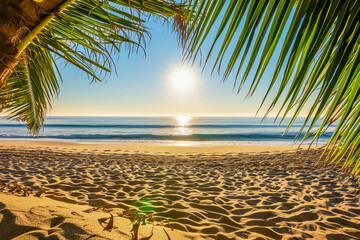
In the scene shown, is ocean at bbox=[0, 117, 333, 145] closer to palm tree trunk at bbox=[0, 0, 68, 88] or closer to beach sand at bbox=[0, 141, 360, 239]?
beach sand at bbox=[0, 141, 360, 239]

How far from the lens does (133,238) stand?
162 cm

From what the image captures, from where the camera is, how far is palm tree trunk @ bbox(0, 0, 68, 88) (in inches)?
32.4

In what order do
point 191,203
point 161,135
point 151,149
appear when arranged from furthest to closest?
1. point 161,135
2. point 151,149
3. point 191,203

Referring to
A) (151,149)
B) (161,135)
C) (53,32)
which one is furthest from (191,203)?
(161,135)

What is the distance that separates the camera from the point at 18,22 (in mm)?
852

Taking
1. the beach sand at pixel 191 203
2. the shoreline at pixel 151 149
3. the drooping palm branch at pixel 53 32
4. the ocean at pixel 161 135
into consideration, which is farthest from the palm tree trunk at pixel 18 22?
the shoreline at pixel 151 149

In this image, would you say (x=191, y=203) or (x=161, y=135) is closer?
(x=191, y=203)

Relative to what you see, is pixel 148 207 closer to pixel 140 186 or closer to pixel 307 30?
pixel 140 186

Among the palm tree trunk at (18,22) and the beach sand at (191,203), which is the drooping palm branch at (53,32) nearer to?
the palm tree trunk at (18,22)

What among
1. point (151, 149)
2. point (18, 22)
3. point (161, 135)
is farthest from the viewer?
point (161, 135)

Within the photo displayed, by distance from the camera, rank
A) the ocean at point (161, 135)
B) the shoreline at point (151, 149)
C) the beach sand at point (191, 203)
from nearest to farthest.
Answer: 1. the beach sand at point (191, 203)
2. the shoreline at point (151, 149)
3. the ocean at point (161, 135)

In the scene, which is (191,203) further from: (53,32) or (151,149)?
(151,149)

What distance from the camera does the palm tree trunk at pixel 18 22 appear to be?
82 cm

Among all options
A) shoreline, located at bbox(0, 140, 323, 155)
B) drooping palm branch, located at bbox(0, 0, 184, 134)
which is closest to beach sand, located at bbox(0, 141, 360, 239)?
drooping palm branch, located at bbox(0, 0, 184, 134)
